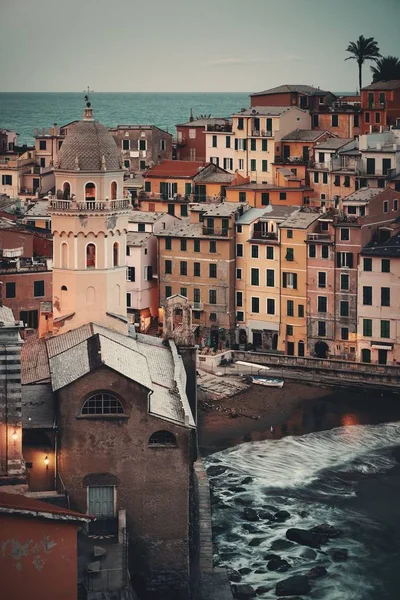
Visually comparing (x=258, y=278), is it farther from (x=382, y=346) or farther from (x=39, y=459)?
(x=39, y=459)

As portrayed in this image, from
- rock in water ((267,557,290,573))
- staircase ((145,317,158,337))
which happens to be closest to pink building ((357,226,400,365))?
staircase ((145,317,158,337))

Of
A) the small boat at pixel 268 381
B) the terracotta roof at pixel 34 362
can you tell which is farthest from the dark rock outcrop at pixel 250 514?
the small boat at pixel 268 381

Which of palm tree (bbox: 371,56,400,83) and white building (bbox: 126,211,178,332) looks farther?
palm tree (bbox: 371,56,400,83)

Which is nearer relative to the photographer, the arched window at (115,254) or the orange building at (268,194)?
the arched window at (115,254)

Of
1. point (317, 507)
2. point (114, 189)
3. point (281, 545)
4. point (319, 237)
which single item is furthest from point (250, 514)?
point (319, 237)

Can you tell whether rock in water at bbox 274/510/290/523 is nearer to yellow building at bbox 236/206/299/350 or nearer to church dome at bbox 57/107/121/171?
church dome at bbox 57/107/121/171

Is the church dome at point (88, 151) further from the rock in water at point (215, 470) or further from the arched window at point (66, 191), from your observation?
the rock in water at point (215, 470)
